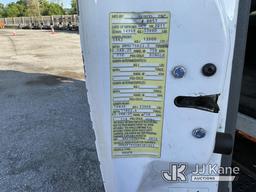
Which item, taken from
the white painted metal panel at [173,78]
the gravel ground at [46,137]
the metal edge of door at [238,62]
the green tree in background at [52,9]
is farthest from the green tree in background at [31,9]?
the metal edge of door at [238,62]

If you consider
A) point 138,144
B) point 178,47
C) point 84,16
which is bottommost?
point 138,144

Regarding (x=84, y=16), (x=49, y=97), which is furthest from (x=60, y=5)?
(x=84, y=16)

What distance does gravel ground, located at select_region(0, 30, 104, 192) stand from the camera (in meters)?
2.75

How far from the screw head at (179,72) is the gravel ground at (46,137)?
1878mm

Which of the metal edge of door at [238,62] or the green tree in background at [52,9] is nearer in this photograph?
the metal edge of door at [238,62]

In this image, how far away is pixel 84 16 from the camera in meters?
1.00

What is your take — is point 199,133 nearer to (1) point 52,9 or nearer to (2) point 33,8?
(2) point 33,8

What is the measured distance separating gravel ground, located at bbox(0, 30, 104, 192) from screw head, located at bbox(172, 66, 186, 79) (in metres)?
1.88

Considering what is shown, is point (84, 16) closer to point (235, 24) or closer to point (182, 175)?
point (235, 24)

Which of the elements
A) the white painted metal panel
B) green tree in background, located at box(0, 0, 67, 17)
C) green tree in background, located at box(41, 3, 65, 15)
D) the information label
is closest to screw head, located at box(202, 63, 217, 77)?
the white painted metal panel

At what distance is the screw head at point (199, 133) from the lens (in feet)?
3.53

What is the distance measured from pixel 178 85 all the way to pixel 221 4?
0.99 ft

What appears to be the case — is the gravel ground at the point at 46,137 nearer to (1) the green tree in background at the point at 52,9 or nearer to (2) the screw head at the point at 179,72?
(2) the screw head at the point at 179,72

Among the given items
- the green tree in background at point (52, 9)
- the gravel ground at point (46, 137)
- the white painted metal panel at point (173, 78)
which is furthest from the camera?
the green tree in background at point (52, 9)
